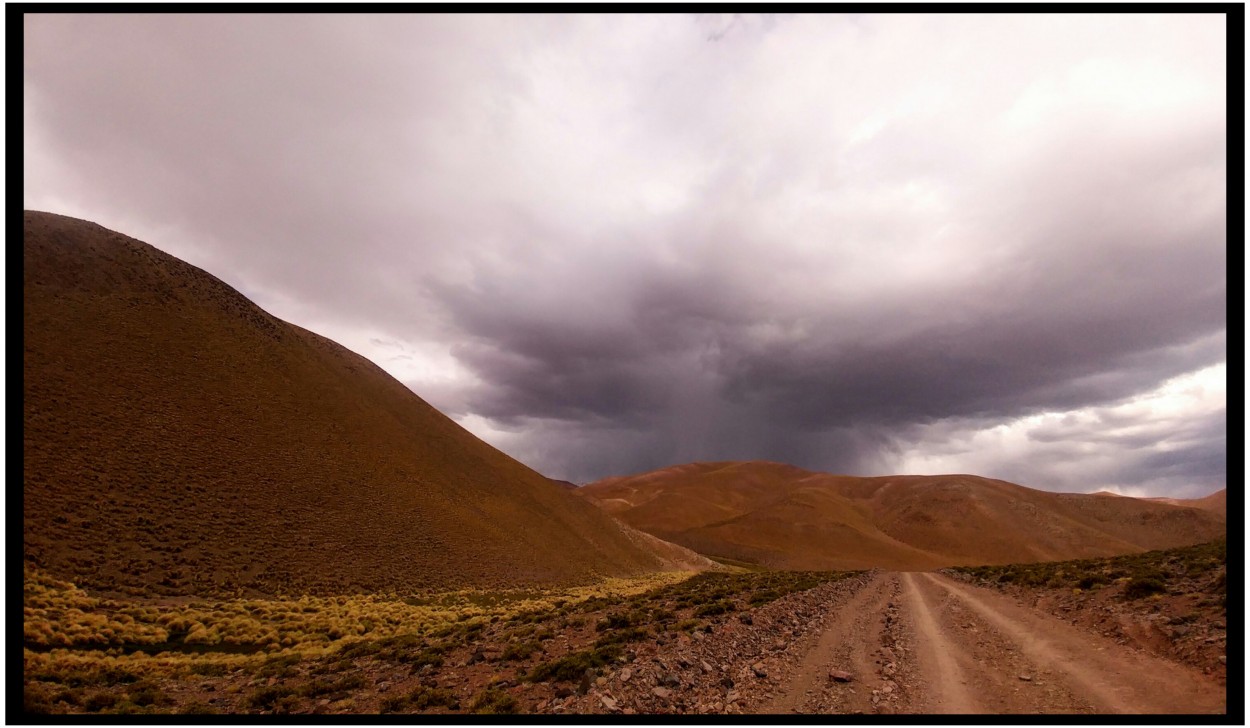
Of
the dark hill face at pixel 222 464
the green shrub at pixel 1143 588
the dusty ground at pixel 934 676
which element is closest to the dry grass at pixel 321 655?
the dusty ground at pixel 934 676

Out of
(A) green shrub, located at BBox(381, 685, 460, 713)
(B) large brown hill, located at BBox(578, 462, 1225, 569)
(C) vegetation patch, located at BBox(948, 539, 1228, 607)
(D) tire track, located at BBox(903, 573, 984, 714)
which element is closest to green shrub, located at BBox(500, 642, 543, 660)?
(A) green shrub, located at BBox(381, 685, 460, 713)

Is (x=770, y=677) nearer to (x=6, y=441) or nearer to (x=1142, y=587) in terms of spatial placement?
(x=1142, y=587)

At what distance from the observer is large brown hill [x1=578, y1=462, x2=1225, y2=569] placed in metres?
123

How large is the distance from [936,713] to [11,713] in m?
17.9

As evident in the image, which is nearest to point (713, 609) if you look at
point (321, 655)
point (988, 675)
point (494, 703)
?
point (988, 675)

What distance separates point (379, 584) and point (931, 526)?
15241cm

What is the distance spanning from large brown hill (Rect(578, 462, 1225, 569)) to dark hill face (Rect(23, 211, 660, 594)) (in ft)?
195

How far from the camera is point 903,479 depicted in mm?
190375

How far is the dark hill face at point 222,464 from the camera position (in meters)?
34.7

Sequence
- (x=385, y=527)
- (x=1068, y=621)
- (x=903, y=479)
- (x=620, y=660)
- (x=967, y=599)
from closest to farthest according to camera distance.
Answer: (x=620, y=660)
(x=1068, y=621)
(x=967, y=599)
(x=385, y=527)
(x=903, y=479)

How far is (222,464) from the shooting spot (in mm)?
47531

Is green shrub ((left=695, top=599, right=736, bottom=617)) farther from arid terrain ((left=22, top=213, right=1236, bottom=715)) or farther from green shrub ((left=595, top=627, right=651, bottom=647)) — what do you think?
green shrub ((left=595, top=627, right=651, bottom=647))

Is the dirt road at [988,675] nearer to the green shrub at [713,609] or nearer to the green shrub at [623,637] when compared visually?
the green shrub at [713,609]

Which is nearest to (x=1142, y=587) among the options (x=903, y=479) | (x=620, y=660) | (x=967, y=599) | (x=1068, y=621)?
(x=1068, y=621)
